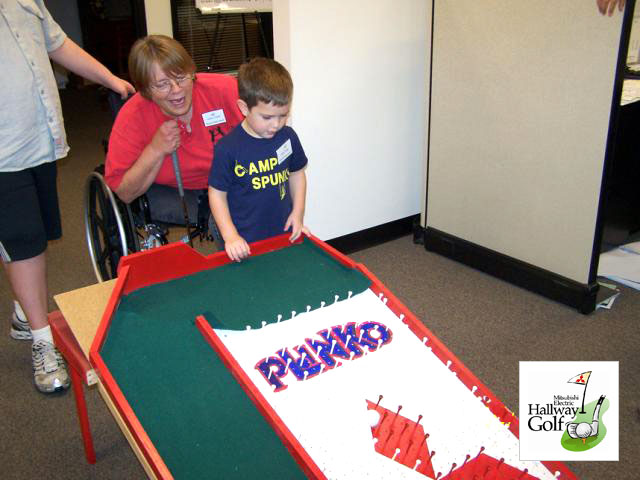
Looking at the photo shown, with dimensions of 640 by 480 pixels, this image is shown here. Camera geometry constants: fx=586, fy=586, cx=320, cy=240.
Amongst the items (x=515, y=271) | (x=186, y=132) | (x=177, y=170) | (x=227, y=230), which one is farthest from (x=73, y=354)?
(x=515, y=271)

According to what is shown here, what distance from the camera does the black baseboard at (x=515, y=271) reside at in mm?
2359

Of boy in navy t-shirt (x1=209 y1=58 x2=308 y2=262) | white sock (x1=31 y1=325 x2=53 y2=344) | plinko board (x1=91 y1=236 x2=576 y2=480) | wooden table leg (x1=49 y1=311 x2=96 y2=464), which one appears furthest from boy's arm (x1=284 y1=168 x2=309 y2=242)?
white sock (x1=31 y1=325 x2=53 y2=344)

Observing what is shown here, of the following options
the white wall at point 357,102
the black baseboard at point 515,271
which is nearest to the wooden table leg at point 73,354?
the white wall at point 357,102

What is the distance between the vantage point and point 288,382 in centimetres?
114

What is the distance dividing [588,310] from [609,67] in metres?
0.94

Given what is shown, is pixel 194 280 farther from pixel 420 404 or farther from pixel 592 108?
pixel 592 108

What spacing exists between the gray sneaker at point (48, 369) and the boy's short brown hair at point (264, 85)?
3.65ft

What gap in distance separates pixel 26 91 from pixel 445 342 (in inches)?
64.4

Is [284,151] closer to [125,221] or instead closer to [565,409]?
[125,221]

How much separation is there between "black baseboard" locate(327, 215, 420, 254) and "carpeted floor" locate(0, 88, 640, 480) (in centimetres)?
5

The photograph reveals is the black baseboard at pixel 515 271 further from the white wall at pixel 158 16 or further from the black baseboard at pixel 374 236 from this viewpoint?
the white wall at pixel 158 16

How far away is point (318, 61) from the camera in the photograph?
247cm

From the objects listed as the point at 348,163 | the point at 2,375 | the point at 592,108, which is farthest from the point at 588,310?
the point at 2,375

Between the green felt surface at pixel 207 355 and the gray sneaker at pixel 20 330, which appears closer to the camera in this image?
the green felt surface at pixel 207 355
